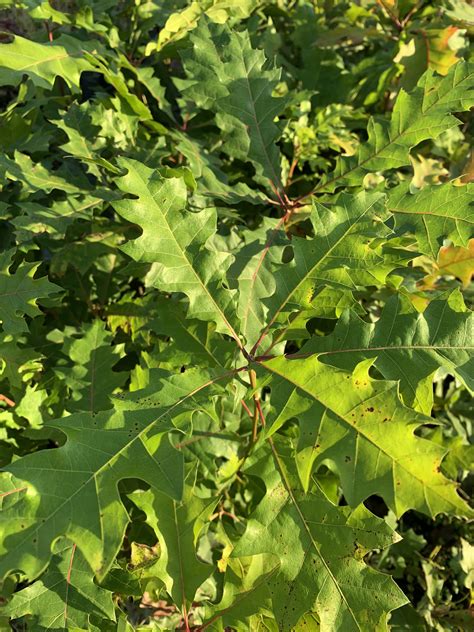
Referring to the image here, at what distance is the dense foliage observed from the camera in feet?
2.95

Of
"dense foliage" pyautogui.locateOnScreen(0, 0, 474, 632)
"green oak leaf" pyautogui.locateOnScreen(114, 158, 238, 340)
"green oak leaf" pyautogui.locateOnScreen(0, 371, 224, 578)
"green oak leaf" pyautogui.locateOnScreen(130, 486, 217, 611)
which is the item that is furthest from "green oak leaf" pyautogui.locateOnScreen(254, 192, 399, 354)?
"green oak leaf" pyautogui.locateOnScreen(130, 486, 217, 611)

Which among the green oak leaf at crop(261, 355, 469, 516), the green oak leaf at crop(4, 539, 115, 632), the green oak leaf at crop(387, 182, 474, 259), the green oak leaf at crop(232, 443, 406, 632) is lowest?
the green oak leaf at crop(4, 539, 115, 632)

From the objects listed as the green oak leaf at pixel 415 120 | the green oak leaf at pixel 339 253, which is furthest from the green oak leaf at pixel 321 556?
the green oak leaf at pixel 415 120

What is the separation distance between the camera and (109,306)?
1.64 meters

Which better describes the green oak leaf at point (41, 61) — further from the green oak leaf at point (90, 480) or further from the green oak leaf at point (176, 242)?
the green oak leaf at point (90, 480)

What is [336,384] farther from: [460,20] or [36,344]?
[460,20]

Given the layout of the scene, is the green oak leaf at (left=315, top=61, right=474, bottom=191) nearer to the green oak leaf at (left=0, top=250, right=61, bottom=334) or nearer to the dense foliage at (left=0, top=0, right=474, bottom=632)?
the dense foliage at (left=0, top=0, right=474, bottom=632)

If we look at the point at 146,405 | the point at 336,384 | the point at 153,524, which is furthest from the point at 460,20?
the point at 153,524

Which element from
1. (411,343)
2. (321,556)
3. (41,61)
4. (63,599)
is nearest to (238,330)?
(411,343)

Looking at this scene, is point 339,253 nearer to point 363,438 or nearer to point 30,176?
point 363,438

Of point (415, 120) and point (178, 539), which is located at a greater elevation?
point (415, 120)

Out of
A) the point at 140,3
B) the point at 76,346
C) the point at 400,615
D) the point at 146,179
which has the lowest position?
the point at 400,615

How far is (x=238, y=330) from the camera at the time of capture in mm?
1133

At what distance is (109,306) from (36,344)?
217 millimetres
